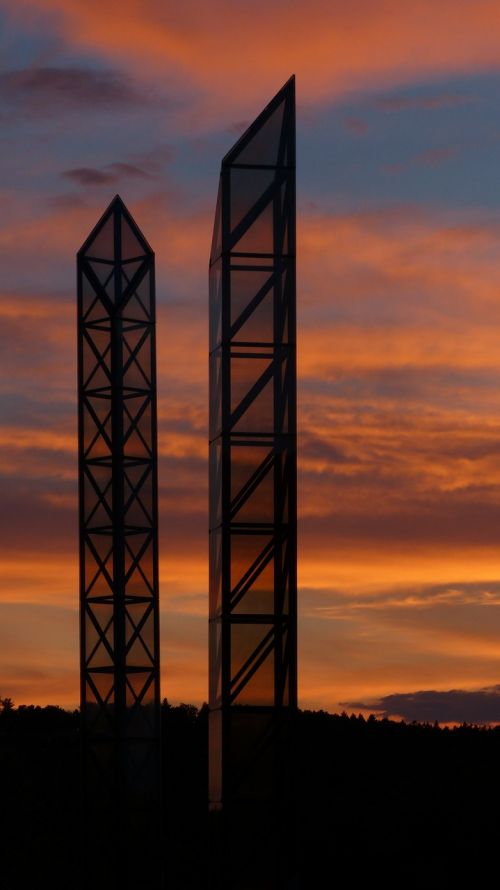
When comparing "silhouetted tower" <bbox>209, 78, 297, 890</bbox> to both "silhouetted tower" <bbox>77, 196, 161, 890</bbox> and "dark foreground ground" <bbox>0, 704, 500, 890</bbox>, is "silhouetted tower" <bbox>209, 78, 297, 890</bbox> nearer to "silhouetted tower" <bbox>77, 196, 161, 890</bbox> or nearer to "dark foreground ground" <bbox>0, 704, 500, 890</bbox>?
"silhouetted tower" <bbox>77, 196, 161, 890</bbox>

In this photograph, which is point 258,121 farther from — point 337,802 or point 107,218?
point 337,802

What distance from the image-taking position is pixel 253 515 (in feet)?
85.8

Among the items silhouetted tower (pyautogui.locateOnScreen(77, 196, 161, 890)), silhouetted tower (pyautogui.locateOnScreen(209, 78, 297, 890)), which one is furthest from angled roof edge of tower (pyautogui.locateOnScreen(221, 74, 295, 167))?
silhouetted tower (pyautogui.locateOnScreen(77, 196, 161, 890))

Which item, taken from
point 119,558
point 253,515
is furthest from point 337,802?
point 253,515

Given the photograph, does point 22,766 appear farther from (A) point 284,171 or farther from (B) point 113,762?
(A) point 284,171

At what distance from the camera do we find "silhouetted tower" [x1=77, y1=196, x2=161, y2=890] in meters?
37.2

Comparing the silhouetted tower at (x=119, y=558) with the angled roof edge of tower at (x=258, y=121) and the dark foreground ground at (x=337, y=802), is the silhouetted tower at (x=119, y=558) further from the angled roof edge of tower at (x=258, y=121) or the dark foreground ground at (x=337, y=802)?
the angled roof edge of tower at (x=258, y=121)

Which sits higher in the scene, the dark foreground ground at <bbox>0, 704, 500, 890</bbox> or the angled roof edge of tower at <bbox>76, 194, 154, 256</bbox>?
the angled roof edge of tower at <bbox>76, 194, 154, 256</bbox>

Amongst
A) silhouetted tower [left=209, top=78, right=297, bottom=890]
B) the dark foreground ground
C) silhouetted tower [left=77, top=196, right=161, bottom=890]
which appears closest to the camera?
silhouetted tower [left=209, top=78, right=297, bottom=890]

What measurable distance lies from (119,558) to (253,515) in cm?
1144

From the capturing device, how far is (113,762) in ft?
122

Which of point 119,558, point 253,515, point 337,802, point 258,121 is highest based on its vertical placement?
point 258,121

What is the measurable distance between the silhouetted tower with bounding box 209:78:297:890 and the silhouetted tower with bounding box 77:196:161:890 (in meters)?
11.0

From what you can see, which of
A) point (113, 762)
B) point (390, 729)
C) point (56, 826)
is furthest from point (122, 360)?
point (390, 729)
